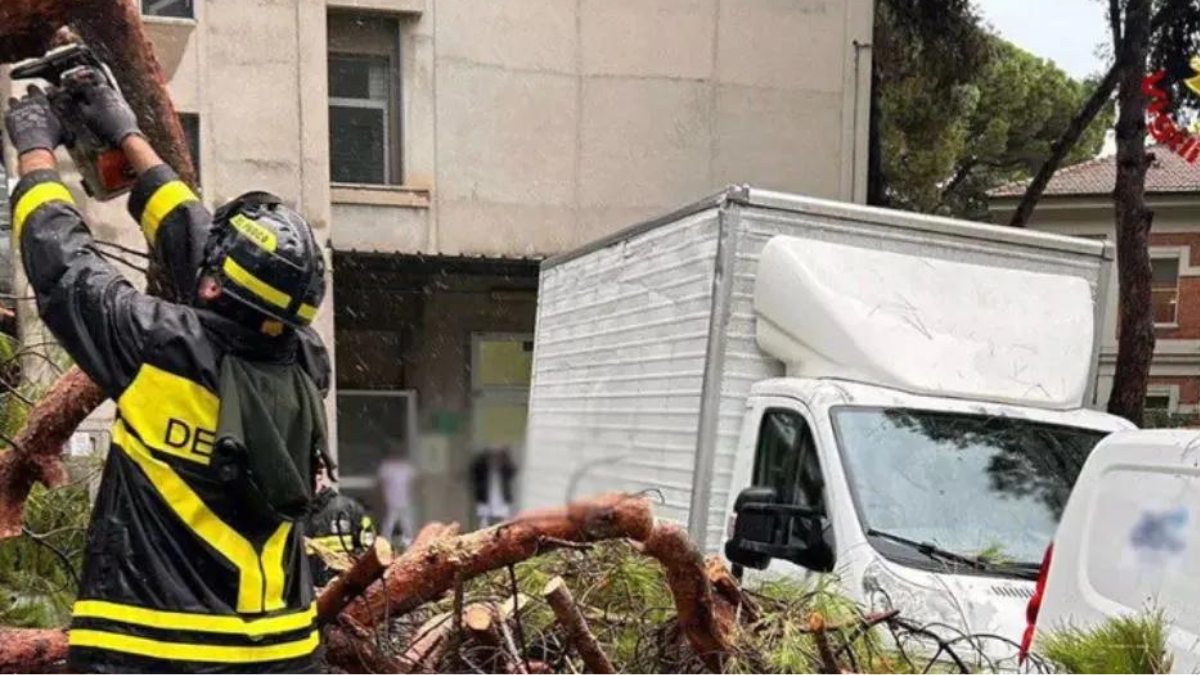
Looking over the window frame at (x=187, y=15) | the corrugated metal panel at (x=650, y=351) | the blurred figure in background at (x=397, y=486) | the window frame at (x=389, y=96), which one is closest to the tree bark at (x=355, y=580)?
the blurred figure in background at (x=397, y=486)

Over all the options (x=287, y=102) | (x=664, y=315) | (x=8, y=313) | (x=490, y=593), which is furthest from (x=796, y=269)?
(x=287, y=102)

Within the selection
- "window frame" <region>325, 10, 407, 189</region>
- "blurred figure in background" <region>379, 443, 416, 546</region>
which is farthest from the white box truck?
"window frame" <region>325, 10, 407, 189</region>

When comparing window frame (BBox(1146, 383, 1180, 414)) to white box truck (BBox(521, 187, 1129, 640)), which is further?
window frame (BBox(1146, 383, 1180, 414))

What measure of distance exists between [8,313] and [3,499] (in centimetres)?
92

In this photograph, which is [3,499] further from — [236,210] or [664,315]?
[664,315]

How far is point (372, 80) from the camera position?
12.5m

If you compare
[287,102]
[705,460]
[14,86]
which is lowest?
[705,460]

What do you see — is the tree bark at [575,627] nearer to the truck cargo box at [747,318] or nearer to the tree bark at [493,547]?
the tree bark at [493,547]

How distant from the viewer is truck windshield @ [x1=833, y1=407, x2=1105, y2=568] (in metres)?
4.52

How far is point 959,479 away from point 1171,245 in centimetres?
2298

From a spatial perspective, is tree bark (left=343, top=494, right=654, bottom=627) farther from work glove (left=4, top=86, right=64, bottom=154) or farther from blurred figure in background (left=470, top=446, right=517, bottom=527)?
work glove (left=4, top=86, right=64, bottom=154)

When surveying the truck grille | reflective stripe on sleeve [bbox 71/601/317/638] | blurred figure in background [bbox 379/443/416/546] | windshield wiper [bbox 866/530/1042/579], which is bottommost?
the truck grille

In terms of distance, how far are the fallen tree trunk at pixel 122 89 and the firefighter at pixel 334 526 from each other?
23.9 inches

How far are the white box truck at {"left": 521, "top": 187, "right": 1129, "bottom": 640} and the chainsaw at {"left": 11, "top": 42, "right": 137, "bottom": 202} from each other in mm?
2336
